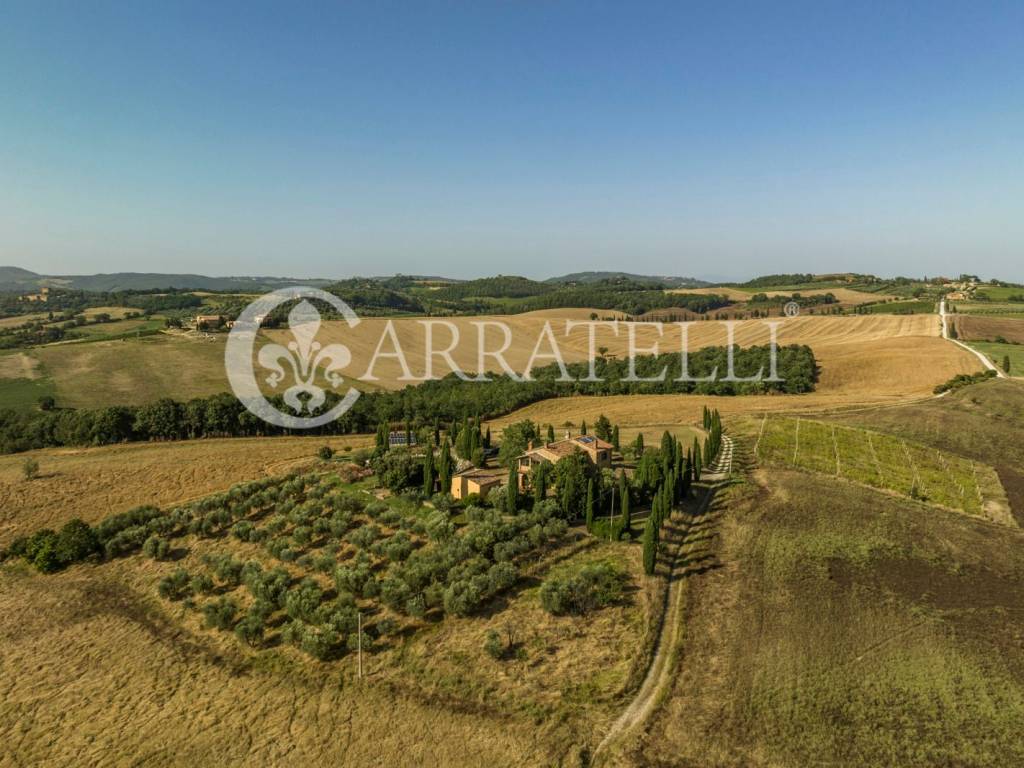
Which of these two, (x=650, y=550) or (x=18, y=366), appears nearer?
(x=650, y=550)

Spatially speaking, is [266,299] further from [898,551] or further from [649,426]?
[898,551]

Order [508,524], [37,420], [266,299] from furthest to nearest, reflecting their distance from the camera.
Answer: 1. [266,299]
2. [37,420]
3. [508,524]

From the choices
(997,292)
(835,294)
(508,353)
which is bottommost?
(508,353)

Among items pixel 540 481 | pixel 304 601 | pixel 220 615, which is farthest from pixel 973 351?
pixel 220 615

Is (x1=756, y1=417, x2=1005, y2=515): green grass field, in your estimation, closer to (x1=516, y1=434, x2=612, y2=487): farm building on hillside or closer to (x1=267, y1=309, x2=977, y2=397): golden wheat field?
(x1=516, y1=434, x2=612, y2=487): farm building on hillside

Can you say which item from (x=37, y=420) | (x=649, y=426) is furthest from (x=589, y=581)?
(x=37, y=420)

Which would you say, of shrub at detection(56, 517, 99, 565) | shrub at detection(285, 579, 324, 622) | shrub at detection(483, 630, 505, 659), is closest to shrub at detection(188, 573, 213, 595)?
shrub at detection(285, 579, 324, 622)

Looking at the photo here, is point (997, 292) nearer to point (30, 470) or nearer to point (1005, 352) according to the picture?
point (1005, 352)
